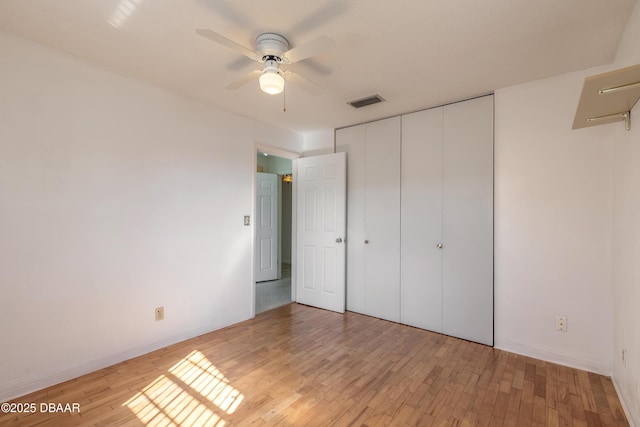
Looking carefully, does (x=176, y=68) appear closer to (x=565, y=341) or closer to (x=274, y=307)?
(x=274, y=307)

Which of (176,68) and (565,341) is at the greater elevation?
(176,68)

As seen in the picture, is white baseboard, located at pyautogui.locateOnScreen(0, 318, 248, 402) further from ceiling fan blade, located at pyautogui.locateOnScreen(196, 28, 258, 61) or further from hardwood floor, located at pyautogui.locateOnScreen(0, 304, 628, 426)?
ceiling fan blade, located at pyautogui.locateOnScreen(196, 28, 258, 61)

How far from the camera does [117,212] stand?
240 centimetres

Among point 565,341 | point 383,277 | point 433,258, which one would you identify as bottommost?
point 565,341

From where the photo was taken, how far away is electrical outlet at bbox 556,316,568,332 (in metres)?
2.38

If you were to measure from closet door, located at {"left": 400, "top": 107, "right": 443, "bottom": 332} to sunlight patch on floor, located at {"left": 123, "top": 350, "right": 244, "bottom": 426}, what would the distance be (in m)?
2.07

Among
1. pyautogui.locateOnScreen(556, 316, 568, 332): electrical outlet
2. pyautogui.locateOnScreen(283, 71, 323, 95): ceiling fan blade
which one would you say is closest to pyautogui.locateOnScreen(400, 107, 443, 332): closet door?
pyautogui.locateOnScreen(556, 316, 568, 332): electrical outlet

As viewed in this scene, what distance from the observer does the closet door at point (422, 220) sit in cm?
308

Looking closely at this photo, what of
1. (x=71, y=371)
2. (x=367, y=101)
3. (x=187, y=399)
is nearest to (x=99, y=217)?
(x=71, y=371)

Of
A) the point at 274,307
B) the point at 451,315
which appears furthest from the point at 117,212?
the point at 451,315

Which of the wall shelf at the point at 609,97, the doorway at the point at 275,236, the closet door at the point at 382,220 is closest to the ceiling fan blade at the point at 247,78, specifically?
the wall shelf at the point at 609,97

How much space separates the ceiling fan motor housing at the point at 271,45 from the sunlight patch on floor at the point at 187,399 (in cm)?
231

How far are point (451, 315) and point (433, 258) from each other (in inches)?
23.7

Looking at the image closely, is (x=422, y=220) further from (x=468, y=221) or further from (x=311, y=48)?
(x=311, y=48)
